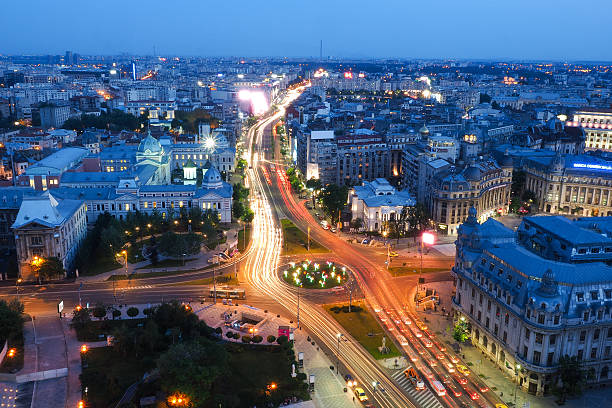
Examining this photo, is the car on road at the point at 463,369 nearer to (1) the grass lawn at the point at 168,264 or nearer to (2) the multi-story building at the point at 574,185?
(1) the grass lawn at the point at 168,264

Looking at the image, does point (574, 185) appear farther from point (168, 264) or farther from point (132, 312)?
point (132, 312)

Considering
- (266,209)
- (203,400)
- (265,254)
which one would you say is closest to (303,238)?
(265,254)

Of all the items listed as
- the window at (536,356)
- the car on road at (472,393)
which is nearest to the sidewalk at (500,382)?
the car on road at (472,393)

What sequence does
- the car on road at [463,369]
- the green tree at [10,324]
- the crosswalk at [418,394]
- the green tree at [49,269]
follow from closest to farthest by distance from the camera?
the crosswalk at [418,394], the car on road at [463,369], the green tree at [10,324], the green tree at [49,269]

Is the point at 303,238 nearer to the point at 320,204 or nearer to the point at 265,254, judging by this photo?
the point at 265,254

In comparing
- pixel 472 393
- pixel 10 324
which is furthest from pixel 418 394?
pixel 10 324

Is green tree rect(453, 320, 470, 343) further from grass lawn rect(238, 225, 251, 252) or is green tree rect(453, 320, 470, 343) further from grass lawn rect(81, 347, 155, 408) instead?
grass lawn rect(238, 225, 251, 252)

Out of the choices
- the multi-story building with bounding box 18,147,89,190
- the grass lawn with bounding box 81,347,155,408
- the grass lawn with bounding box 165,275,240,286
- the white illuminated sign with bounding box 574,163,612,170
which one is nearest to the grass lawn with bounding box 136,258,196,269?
the grass lawn with bounding box 165,275,240,286
